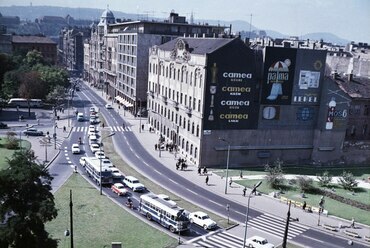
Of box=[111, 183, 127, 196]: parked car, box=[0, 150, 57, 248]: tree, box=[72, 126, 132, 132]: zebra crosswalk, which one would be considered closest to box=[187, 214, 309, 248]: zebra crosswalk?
box=[111, 183, 127, 196]: parked car

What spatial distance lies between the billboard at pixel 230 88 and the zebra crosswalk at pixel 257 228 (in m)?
24.5

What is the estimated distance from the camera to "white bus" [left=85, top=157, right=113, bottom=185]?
61.7m

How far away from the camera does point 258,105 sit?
77.8m

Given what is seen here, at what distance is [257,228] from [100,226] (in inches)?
746

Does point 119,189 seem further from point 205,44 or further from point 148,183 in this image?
point 205,44

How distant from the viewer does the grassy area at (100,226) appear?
146 feet

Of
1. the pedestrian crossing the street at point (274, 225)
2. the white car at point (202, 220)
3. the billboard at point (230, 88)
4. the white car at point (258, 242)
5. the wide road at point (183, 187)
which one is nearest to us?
the white car at point (258, 242)

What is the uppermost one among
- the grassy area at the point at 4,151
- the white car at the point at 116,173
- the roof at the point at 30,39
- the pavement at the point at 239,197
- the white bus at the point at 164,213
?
the roof at the point at 30,39

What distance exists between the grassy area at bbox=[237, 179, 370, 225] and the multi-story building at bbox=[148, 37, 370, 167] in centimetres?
1173

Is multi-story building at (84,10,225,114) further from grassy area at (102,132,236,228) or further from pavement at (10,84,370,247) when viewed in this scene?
grassy area at (102,132,236,228)

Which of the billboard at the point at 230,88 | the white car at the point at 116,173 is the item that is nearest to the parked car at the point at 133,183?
the white car at the point at 116,173

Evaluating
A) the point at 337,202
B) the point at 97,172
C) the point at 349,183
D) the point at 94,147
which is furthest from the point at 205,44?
the point at 337,202

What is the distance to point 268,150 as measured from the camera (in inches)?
3132

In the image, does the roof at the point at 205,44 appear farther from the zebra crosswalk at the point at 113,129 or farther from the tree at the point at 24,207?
the tree at the point at 24,207
